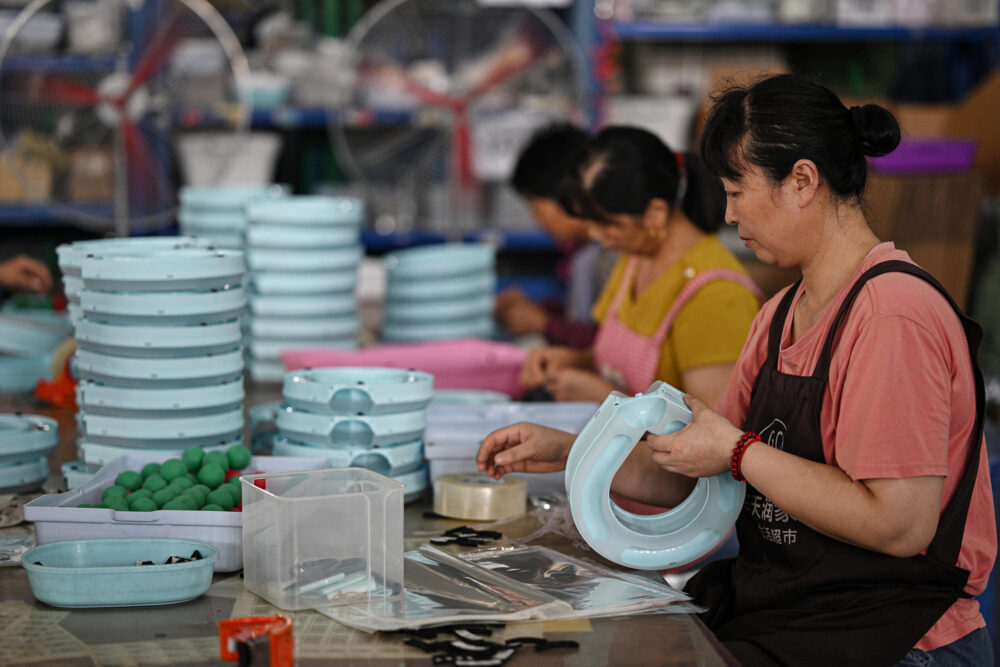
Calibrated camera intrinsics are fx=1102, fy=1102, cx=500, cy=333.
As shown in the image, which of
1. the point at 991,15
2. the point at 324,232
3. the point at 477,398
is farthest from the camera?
the point at 991,15

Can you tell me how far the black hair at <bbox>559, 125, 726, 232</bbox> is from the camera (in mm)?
2188

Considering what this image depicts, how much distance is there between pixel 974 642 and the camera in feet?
4.42

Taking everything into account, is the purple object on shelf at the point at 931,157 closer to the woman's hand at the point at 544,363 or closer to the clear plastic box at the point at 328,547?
the woman's hand at the point at 544,363

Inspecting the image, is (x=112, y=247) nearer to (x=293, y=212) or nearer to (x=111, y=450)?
(x=111, y=450)

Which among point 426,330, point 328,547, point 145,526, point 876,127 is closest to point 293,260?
point 426,330

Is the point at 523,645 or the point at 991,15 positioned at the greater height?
the point at 991,15

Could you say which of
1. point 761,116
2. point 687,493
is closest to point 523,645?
point 687,493

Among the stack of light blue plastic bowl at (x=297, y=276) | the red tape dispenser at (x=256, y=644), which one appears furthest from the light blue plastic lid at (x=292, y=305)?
the red tape dispenser at (x=256, y=644)

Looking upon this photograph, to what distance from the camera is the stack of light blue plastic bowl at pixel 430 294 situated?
9.75 feet

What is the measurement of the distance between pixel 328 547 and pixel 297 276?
145 centimetres

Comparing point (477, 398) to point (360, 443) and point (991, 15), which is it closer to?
point (360, 443)

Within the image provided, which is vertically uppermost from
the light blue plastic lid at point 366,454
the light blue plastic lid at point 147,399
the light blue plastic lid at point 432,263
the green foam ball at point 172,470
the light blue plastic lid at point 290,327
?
the light blue plastic lid at point 432,263

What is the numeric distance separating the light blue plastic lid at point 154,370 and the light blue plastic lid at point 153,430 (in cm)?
5

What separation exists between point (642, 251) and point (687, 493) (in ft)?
2.72
